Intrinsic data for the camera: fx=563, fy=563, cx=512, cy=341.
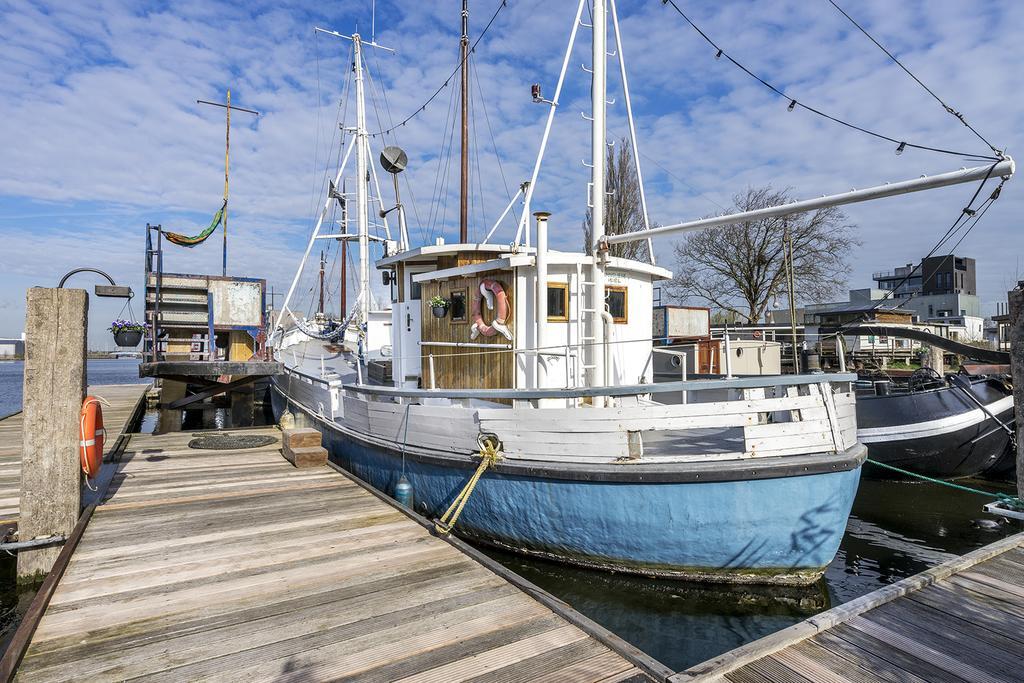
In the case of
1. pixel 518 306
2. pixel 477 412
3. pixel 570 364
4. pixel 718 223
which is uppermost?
pixel 718 223

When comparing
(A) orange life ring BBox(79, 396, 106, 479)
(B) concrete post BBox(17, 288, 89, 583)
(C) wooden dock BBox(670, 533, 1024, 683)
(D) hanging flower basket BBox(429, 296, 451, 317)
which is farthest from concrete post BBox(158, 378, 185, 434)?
(C) wooden dock BBox(670, 533, 1024, 683)

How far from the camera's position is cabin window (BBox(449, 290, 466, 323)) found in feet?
27.3

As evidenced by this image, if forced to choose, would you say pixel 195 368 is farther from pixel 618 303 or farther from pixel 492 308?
pixel 618 303

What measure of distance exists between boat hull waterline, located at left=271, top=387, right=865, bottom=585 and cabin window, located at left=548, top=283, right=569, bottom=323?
2263 millimetres

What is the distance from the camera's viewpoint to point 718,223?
6.36m

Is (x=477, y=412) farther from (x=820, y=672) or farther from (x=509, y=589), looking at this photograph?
(x=820, y=672)

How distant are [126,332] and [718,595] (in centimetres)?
1162

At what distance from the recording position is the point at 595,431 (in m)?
5.79

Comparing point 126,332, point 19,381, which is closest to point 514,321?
point 126,332

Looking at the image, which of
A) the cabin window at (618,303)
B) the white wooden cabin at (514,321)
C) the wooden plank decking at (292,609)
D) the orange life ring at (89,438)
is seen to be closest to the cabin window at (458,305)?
the white wooden cabin at (514,321)

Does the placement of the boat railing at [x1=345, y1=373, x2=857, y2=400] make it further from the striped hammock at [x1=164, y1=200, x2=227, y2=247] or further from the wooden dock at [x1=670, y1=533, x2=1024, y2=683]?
the striped hammock at [x1=164, y1=200, x2=227, y2=247]

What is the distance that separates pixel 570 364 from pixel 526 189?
2.89 meters

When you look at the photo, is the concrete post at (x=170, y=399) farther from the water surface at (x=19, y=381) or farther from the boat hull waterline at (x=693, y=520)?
the boat hull waterline at (x=693, y=520)

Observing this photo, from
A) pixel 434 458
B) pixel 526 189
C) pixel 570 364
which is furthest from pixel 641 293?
pixel 434 458
